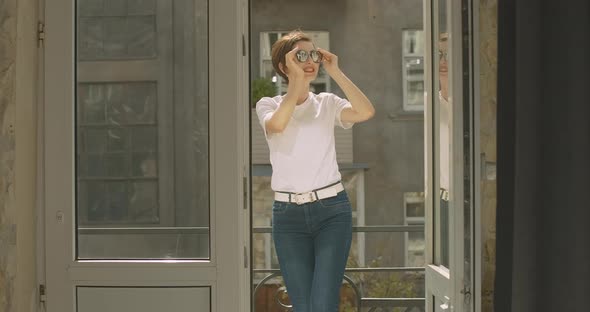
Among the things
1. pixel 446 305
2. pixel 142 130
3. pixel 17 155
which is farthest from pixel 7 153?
pixel 446 305

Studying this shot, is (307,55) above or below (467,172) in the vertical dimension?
above

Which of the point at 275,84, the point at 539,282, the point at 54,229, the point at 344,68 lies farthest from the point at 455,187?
the point at 344,68

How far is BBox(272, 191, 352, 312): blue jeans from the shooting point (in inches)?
138

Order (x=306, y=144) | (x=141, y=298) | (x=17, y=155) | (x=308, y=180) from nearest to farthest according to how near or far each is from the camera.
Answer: (x=17, y=155)
(x=141, y=298)
(x=308, y=180)
(x=306, y=144)

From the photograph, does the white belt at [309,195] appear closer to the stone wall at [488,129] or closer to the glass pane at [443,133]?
the glass pane at [443,133]

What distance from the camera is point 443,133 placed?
10.4ft

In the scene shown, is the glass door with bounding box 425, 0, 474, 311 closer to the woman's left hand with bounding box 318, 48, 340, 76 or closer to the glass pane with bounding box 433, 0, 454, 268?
the glass pane with bounding box 433, 0, 454, 268

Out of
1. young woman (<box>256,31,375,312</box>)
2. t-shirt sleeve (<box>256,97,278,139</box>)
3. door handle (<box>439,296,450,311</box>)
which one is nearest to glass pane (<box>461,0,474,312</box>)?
door handle (<box>439,296,450,311</box>)

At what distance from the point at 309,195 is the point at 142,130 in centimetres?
77

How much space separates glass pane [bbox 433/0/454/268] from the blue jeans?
16.8 inches

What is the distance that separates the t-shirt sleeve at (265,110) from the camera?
3.77m

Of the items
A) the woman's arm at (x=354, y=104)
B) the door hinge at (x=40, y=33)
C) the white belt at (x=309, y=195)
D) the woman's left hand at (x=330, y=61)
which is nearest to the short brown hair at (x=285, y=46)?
the woman's left hand at (x=330, y=61)

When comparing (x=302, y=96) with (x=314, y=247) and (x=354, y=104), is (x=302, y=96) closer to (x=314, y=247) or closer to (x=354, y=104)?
(x=354, y=104)

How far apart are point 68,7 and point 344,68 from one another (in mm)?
8665
